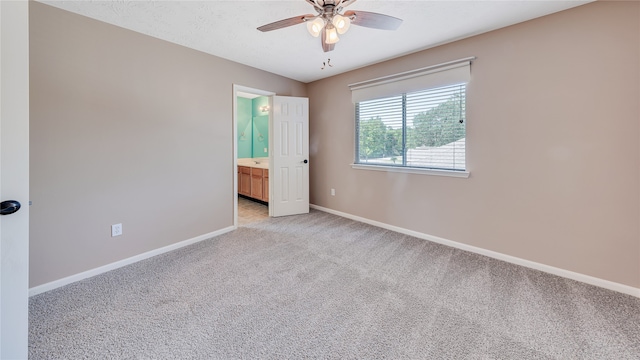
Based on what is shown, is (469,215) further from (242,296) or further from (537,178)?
(242,296)

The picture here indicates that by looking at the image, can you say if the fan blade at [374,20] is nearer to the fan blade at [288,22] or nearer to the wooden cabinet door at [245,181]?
the fan blade at [288,22]

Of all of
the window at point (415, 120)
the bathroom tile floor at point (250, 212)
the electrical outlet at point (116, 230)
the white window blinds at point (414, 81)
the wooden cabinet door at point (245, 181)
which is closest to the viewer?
the electrical outlet at point (116, 230)

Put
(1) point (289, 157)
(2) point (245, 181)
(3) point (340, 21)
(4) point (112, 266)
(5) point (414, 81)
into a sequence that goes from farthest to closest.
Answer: (2) point (245, 181), (1) point (289, 157), (5) point (414, 81), (4) point (112, 266), (3) point (340, 21)

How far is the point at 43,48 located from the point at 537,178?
4412 millimetres

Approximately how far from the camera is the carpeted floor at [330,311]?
58.2 inches

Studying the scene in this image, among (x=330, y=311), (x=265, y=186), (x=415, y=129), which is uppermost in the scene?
(x=415, y=129)

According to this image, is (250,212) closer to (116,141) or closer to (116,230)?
(116,230)

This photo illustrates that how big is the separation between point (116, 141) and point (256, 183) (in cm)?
274

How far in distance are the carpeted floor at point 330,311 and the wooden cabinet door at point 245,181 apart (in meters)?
2.64

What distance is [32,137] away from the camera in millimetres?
1986

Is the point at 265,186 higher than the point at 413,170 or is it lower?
lower

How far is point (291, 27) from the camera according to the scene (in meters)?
2.49

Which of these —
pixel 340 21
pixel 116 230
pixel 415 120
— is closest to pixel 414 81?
pixel 415 120
